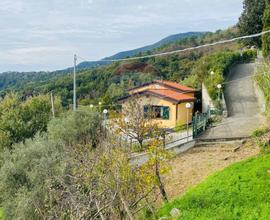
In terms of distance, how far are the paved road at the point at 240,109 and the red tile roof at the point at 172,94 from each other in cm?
308

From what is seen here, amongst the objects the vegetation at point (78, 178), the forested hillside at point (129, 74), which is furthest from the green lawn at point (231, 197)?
the forested hillside at point (129, 74)

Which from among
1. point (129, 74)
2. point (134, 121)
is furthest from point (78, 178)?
point (129, 74)

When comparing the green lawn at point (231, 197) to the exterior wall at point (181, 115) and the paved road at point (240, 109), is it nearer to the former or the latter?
the paved road at point (240, 109)

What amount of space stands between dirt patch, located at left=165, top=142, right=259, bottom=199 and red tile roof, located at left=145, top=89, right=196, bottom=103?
9767 millimetres

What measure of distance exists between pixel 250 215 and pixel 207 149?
942 centimetres

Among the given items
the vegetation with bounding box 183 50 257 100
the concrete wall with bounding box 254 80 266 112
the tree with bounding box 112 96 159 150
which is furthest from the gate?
the vegetation with bounding box 183 50 257 100

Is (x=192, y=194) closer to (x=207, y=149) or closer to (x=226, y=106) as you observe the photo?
(x=207, y=149)

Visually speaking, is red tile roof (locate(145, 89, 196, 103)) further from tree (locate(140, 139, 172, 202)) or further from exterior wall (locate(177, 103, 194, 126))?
tree (locate(140, 139, 172, 202))

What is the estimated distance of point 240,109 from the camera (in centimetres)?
2644

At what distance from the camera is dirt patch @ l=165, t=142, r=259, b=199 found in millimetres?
14469

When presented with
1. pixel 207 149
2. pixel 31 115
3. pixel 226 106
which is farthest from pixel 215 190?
pixel 31 115

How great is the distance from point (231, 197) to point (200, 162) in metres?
6.00

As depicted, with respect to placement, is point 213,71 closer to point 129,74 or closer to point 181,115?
point 181,115

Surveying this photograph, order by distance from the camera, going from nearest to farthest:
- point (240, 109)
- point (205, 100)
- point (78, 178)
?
point (78, 178), point (240, 109), point (205, 100)
